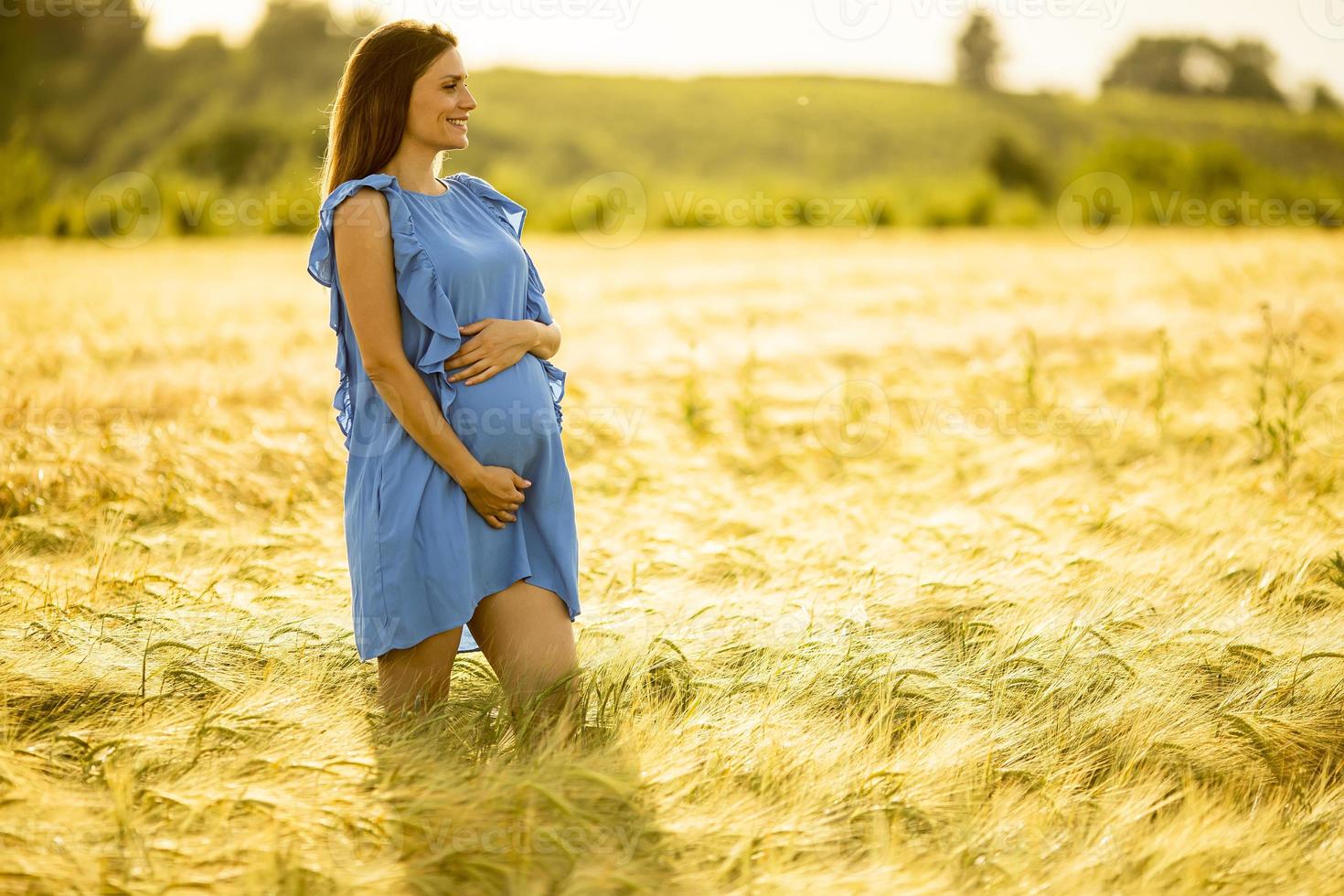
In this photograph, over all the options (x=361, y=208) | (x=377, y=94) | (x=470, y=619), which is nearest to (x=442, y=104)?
(x=377, y=94)

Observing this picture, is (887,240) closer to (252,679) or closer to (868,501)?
(868,501)

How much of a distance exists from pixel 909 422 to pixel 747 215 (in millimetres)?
17387

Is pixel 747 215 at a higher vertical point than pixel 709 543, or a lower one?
higher

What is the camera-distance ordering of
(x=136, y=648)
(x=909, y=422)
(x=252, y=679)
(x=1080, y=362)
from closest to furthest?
1. (x=252, y=679)
2. (x=136, y=648)
3. (x=909, y=422)
4. (x=1080, y=362)

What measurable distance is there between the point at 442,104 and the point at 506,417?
76 centimetres

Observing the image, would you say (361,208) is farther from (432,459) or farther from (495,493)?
(495,493)

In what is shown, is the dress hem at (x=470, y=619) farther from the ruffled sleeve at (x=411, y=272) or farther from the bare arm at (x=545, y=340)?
the bare arm at (x=545, y=340)

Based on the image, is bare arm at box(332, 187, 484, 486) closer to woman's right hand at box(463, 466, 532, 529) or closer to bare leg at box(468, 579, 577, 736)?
woman's right hand at box(463, 466, 532, 529)

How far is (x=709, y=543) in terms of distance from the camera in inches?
158

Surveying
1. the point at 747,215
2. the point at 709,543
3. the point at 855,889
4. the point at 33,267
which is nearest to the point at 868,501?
the point at 709,543

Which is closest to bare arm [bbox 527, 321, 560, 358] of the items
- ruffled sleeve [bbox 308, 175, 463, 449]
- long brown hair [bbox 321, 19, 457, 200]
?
ruffled sleeve [bbox 308, 175, 463, 449]

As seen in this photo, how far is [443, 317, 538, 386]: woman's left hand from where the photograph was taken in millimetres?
2518

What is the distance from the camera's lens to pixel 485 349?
253cm

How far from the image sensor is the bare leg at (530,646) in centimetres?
255
